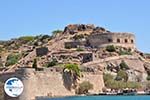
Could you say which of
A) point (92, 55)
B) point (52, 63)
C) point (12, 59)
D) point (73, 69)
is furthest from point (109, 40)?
point (73, 69)

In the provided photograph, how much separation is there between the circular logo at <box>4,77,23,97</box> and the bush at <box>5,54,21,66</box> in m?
55.9

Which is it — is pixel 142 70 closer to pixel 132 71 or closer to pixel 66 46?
pixel 132 71

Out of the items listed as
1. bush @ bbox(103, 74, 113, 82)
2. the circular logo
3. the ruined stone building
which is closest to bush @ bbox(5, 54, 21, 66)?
the ruined stone building

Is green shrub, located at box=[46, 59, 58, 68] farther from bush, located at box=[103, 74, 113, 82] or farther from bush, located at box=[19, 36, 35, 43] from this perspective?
bush, located at box=[19, 36, 35, 43]

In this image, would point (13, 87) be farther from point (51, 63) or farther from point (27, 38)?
point (27, 38)

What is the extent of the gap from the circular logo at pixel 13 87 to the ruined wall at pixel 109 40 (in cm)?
5846

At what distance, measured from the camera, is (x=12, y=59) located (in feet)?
233

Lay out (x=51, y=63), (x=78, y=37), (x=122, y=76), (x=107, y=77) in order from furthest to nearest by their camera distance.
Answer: (x=78, y=37) → (x=51, y=63) → (x=122, y=76) → (x=107, y=77)

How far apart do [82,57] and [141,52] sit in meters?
12.6

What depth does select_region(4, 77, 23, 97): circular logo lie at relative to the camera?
12352mm

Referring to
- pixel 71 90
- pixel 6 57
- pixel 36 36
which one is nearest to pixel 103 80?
pixel 71 90

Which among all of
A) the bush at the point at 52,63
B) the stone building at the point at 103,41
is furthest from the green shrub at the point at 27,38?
the bush at the point at 52,63

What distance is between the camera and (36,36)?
93.6 m

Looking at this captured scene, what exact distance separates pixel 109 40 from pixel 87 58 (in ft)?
30.0
